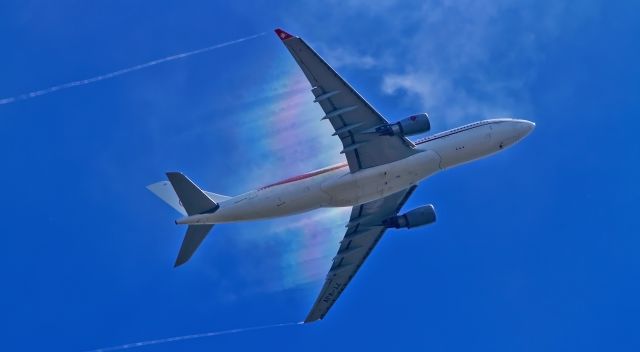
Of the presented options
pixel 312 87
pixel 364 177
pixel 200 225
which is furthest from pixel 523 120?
pixel 200 225

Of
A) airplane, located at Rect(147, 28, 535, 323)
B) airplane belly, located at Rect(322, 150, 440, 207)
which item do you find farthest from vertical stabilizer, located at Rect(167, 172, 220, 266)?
airplane belly, located at Rect(322, 150, 440, 207)

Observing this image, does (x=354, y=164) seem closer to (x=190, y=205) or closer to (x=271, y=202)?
(x=271, y=202)

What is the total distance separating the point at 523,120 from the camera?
205 ft

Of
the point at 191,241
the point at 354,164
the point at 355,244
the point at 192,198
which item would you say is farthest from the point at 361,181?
the point at 191,241

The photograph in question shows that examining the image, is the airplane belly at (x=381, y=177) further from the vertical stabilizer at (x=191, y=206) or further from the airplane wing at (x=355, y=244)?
the vertical stabilizer at (x=191, y=206)

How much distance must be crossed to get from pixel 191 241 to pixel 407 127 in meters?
16.0

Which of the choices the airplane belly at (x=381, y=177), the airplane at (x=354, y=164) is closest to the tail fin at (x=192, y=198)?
the airplane at (x=354, y=164)

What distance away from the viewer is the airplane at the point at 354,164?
56375mm

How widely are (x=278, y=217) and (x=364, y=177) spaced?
627cm

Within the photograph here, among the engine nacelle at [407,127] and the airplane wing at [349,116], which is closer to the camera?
the airplane wing at [349,116]

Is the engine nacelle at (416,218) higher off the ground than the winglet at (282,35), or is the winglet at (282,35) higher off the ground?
the winglet at (282,35)

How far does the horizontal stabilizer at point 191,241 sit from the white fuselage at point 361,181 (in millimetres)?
1535

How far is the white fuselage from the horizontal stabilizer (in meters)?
1.53

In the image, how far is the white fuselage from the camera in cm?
5750
